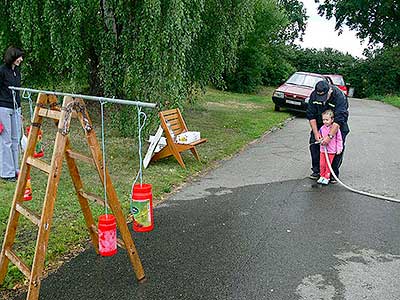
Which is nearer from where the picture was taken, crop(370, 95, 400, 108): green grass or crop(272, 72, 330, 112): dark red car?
crop(272, 72, 330, 112): dark red car

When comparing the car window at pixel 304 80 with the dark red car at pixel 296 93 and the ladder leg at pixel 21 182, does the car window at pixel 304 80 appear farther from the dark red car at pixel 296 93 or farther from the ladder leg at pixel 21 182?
the ladder leg at pixel 21 182

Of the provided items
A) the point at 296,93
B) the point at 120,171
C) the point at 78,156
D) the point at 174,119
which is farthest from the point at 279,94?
the point at 78,156

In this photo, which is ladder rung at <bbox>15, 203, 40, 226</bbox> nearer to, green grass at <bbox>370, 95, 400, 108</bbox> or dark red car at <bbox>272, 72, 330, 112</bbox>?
dark red car at <bbox>272, 72, 330, 112</bbox>

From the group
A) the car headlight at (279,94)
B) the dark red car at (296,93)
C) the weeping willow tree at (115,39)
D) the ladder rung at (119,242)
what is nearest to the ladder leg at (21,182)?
the ladder rung at (119,242)

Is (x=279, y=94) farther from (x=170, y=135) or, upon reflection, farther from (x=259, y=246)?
(x=259, y=246)

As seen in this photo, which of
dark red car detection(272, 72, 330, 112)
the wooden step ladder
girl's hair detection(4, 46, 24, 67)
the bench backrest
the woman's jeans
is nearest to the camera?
the wooden step ladder

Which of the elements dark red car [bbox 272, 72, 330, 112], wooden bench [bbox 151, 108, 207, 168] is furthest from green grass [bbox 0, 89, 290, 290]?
dark red car [bbox 272, 72, 330, 112]

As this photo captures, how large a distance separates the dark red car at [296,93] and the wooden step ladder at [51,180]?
12.2 metres

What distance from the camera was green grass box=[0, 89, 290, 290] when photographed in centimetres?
434

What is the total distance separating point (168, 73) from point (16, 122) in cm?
299

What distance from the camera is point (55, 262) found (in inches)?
156

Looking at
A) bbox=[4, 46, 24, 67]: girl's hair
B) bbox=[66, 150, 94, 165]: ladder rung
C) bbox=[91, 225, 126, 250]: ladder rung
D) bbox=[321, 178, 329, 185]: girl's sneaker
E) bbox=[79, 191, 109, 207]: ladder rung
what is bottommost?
bbox=[321, 178, 329, 185]: girl's sneaker

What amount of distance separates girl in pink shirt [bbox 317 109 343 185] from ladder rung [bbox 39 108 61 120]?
4.34 meters

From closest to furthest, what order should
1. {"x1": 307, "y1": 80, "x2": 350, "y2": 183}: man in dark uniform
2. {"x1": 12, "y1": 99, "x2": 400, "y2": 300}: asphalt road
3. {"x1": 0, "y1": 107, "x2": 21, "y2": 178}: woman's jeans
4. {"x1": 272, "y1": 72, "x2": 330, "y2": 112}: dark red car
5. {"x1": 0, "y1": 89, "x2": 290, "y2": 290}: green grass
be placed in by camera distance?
{"x1": 12, "y1": 99, "x2": 400, "y2": 300}: asphalt road
{"x1": 0, "y1": 89, "x2": 290, "y2": 290}: green grass
{"x1": 0, "y1": 107, "x2": 21, "y2": 178}: woman's jeans
{"x1": 307, "y1": 80, "x2": 350, "y2": 183}: man in dark uniform
{"x1": 272, "y1": 72, "x2": 330, "y2": 112}: dark red car
